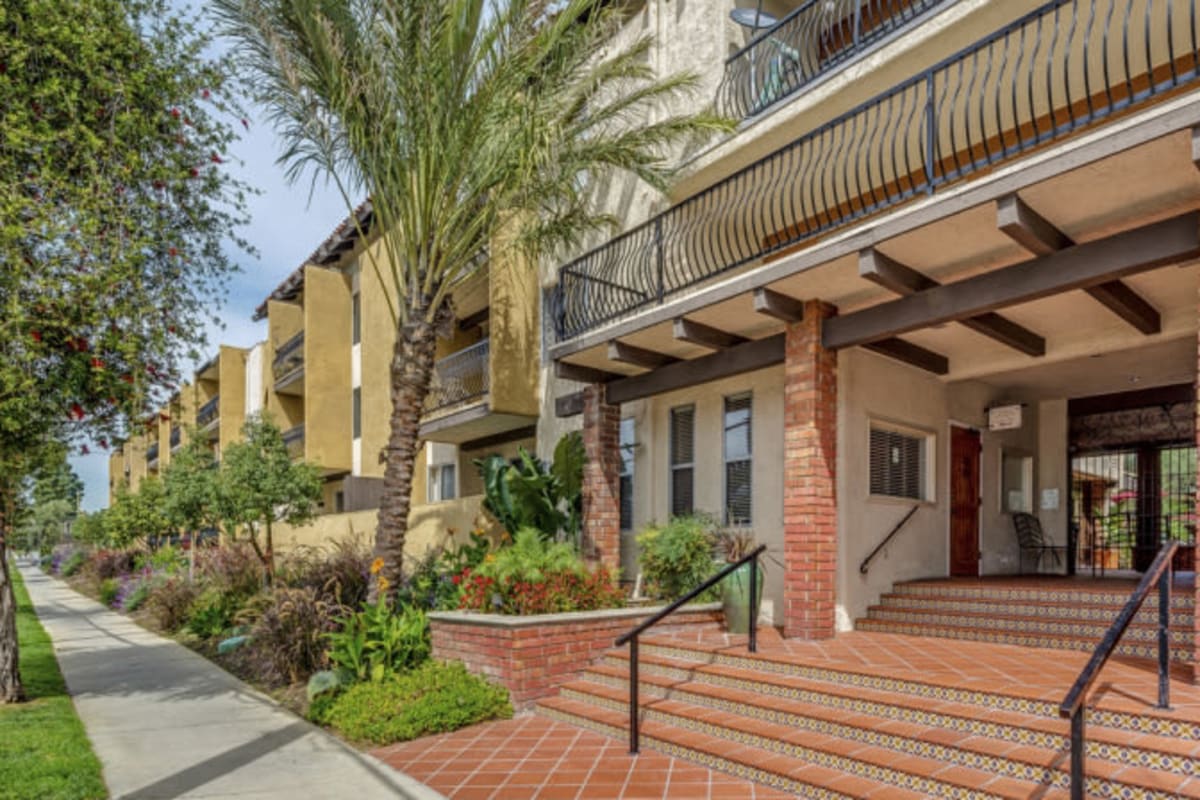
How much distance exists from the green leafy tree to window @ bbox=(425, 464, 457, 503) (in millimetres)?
2790

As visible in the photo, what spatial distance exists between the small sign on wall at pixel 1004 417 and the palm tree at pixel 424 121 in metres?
5.45

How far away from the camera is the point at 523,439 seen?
50.6ft

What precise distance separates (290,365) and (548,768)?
20182 millimetres

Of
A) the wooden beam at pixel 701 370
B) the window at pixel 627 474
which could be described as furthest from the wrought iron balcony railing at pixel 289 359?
the wooden beam at pixel 701 370

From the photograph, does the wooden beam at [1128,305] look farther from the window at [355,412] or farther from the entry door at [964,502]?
the window at [355,412]

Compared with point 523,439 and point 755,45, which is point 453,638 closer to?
point 523,439

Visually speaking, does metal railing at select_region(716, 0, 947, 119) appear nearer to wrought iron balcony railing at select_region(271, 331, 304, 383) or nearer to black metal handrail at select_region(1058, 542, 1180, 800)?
black metal handrail at select_region(1058, 542, 1180, 800)

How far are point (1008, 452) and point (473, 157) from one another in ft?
27.8

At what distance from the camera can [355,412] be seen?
21.3 m

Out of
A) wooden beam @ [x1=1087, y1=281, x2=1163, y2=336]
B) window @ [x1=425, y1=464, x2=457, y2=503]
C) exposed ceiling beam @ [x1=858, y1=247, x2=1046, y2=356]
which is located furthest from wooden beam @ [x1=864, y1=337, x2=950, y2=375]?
window @ [x1=425, y1=464, x2=457, y2=503]

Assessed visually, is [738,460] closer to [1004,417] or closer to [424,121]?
[1004,417]

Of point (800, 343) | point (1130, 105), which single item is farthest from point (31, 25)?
point (1130, 105)

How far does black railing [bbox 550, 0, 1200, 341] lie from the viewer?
6.86 m

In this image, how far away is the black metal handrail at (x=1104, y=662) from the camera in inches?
159
